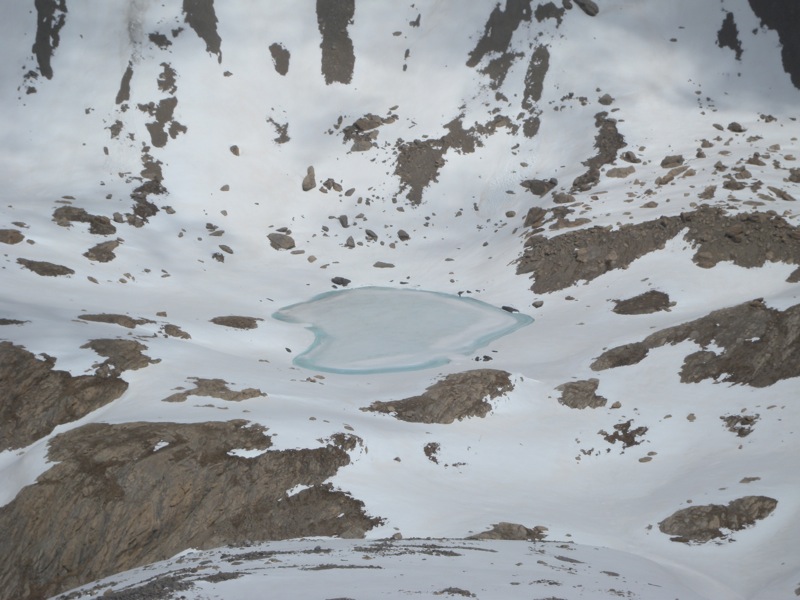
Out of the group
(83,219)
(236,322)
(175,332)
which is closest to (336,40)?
(83,219)

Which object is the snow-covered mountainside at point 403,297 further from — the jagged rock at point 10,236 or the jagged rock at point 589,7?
the jagged rock at point 589,7

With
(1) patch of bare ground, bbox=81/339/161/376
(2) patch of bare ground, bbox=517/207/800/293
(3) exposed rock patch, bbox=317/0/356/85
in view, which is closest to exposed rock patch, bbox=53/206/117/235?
(1) patch of bare ground, bbox=81/339/161/376

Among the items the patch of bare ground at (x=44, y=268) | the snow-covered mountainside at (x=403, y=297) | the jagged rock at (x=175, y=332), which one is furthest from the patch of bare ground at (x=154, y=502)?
the patch of bare ground at (x=44, y=268)

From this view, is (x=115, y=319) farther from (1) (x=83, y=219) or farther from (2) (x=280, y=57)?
(2) (x=280, y=57)

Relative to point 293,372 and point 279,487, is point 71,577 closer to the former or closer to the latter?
point 279,487

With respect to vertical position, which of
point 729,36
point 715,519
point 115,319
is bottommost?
point 715,519

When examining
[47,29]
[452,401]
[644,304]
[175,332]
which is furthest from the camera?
[47,29]

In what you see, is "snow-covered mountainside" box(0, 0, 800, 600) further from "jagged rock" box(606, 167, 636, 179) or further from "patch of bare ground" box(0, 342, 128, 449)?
"jagged rock" box(606, 167, 636, 179)
